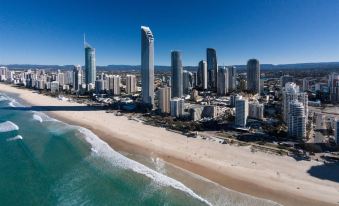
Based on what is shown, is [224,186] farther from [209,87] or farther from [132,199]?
[209,87]

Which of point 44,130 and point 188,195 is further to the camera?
point 44,130

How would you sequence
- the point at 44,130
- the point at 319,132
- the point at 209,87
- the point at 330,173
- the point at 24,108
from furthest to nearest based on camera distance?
the point at 209,87 < the point at 24,108 < the point at 44,130 < the point at 319,132 < the point at 330,173

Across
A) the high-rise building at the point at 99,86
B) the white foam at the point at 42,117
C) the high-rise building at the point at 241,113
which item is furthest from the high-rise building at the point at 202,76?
the high-rise building at the point at 241,113

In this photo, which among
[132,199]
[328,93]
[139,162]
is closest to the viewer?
[132,199]

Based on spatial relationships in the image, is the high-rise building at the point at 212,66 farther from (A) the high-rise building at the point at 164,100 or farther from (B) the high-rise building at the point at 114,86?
(A) the high-rise building at the point at 164,100

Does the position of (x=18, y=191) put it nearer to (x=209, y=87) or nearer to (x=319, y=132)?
(x=319, y=132)

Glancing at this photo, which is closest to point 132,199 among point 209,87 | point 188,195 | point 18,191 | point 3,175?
point 188,195

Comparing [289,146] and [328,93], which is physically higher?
[328,93]

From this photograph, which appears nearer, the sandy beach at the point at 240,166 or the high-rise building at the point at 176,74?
the sandy beach at the point at 240,166
